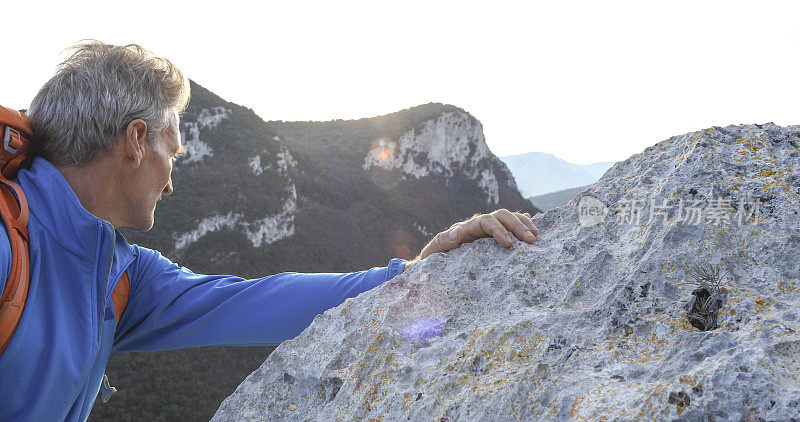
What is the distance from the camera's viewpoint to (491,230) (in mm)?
2908

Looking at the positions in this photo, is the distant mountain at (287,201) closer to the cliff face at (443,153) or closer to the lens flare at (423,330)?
the cliff face at (443,153)

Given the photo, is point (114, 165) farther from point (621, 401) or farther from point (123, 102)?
point (621, 401)

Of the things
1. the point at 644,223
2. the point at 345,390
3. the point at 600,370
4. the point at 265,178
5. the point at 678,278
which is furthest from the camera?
the point at 265,178

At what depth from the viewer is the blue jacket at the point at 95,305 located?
6.82ft

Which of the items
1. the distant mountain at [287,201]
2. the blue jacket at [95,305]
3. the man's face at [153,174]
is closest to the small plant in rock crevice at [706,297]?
the blue jacket at [95,305]

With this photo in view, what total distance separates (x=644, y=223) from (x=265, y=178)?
211 ft

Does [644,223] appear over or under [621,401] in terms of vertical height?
over

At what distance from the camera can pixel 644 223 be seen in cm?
256

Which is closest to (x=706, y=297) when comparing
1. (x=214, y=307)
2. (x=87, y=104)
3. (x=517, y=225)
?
(x=517, y=225)

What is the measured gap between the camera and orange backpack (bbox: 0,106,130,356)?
1.93 meters

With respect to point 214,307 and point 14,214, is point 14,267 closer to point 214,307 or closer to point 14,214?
point 14,214

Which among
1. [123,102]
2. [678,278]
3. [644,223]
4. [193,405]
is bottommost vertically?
[193,405]

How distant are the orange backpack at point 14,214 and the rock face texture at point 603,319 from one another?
1103 millimetres

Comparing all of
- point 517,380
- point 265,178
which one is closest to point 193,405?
point 265,178
